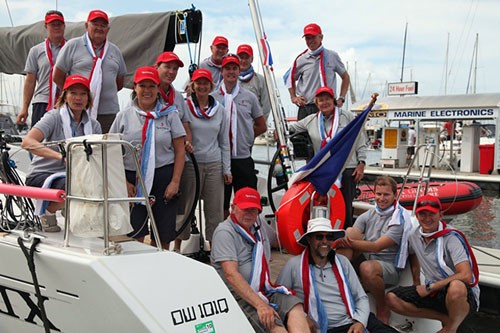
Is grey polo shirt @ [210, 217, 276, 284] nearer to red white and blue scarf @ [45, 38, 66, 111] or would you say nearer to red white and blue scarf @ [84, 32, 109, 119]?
red white and blue scarf @ [84, 32, 109, 119]

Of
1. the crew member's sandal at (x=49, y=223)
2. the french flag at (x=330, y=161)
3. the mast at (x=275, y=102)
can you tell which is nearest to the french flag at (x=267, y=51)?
the mast at (x=275, y=102)

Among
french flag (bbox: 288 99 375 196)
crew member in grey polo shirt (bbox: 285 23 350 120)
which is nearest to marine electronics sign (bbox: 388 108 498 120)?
crew member in grey polo shirt (bbox: 285 23 350 120)

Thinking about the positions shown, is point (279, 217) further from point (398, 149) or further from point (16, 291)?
point (398, 149)

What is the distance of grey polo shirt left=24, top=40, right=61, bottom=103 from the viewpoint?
4922mm

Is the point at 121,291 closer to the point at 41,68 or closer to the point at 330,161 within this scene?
the point at 330,161

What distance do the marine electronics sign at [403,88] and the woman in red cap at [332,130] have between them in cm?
1725

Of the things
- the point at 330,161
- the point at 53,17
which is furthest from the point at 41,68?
the point at 330,161

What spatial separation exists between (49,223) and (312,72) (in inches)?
125

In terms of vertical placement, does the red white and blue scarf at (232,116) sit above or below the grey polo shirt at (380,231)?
above

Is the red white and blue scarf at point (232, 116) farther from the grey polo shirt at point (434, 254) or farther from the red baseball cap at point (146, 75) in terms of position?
the grey polo shirt at point (434, 254)

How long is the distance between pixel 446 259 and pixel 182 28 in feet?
10.1

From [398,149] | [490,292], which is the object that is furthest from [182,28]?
[398,149]

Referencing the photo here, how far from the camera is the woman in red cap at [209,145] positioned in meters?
4.39

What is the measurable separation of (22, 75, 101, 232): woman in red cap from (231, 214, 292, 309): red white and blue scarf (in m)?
1.18
